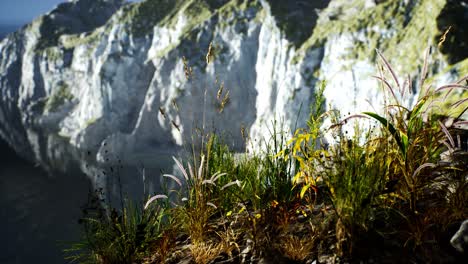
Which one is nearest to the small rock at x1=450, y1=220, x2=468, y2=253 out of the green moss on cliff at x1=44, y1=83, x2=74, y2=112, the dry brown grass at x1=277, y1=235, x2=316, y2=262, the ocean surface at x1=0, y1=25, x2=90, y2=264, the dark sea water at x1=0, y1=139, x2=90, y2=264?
the dry brown grass at x1=277, y1=235, x2=316, y2=262

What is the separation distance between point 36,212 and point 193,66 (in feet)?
148

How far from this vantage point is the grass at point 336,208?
2758 millimetres

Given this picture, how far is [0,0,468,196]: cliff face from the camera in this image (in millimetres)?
49700

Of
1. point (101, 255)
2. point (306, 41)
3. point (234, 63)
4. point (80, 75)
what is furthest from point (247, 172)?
point (80, 75)

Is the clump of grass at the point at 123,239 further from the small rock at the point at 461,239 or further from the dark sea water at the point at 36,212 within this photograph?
the dark sea water at the point at 36,212

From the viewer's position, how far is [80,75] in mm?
114000

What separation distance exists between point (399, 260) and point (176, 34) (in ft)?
306

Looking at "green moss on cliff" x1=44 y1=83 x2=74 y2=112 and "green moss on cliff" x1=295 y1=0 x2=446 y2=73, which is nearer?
"green moss on cliff" x1=295 y1=0 x2=446 y2=73

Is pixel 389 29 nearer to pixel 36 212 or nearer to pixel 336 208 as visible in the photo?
pixel 336 208

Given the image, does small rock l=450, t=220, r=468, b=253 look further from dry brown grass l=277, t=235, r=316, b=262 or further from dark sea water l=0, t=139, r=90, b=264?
dark sea water l=0, t=139, r=90, b=264

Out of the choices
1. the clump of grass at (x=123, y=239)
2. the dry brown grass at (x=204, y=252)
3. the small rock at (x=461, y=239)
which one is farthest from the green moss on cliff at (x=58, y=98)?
the small rock at (x=461, y=239)

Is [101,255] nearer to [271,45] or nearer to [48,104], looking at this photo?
[271,45]

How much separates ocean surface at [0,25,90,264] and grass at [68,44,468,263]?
4081 cm

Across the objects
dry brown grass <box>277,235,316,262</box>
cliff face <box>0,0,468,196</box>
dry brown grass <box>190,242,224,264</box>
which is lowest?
dry brown grass <box>190,242,224,264</box>
